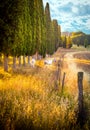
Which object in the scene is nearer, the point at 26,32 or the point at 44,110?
the point at 44,110

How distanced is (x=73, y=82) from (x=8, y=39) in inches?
171

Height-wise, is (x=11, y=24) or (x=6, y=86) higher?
(x=11, y=24)

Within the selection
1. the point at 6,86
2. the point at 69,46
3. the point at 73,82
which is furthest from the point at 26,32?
the point at 69,46

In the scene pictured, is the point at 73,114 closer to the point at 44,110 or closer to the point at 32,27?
the point at 44,110

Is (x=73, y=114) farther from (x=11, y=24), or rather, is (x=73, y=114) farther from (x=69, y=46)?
(x=69, y=46)

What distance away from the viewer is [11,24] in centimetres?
1468

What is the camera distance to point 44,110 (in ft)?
29.4

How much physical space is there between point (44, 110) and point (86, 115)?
4.58 ft

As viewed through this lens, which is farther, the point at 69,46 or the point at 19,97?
the point at 69,46

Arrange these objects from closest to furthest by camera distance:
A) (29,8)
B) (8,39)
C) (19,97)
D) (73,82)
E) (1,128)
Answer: (1,128), (19,97), (8,39), (73,82), (29,8)

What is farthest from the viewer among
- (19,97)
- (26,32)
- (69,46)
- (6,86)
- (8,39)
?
(69,46)

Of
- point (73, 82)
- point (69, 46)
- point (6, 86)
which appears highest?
point (6, 86)

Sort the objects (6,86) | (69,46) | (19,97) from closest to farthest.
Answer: (19,97)
(6,86)
(69,46)

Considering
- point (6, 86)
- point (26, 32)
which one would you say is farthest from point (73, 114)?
point (26, 32)
